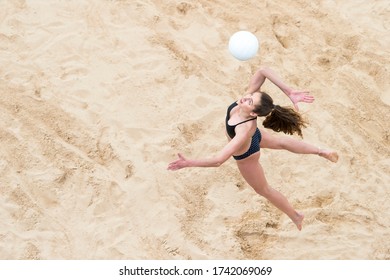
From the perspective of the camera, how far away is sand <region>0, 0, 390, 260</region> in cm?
530

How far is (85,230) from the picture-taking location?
17.1 feet

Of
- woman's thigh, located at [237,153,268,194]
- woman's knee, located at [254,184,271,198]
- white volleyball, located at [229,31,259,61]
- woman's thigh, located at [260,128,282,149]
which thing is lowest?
woman's knee, located at [254,184,271,198]

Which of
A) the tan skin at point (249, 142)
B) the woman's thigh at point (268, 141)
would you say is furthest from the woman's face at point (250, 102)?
the woman's thigh at point (268, 141)

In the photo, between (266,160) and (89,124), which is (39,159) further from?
Answer: (266,160)

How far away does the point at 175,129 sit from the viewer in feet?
19.4

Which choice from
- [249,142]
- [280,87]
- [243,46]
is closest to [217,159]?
[249,142]

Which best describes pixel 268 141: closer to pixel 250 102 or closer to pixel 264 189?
pixel 264 189

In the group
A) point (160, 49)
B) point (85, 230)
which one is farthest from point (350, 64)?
point (85, 230)

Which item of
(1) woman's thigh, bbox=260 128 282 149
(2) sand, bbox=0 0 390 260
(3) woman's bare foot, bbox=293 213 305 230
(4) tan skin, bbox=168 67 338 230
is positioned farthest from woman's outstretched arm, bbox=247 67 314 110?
(2) sand, bbox=0 0 390 260

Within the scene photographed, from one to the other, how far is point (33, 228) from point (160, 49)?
235cm

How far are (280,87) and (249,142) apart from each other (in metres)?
0.48

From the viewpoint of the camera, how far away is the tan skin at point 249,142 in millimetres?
4430

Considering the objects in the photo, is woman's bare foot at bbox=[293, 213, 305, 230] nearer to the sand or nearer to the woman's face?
the sand

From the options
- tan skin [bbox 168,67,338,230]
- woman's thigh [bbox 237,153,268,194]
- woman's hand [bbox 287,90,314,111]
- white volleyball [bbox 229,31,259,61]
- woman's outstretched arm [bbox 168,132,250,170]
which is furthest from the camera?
white volleyball [bbox 229,31,259,61]
